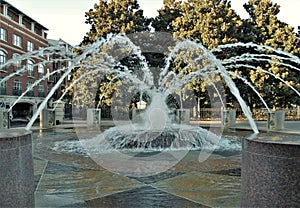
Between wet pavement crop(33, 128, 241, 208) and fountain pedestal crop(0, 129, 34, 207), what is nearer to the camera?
fountain pedestal crop(0, 129, 34, 207)

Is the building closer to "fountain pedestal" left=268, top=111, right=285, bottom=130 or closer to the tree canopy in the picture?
the tree canopy

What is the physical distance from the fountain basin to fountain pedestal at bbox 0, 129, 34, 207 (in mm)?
2716

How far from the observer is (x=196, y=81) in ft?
99.9

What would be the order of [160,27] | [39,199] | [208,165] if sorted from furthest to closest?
[160,27] < [208,165] < [39,199]

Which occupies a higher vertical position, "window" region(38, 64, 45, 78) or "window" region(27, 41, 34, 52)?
"window" region(27, 41, 34, 52)

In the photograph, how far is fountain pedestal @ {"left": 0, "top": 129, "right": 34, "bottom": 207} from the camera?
11.8 ft

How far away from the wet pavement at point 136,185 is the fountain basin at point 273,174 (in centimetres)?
163

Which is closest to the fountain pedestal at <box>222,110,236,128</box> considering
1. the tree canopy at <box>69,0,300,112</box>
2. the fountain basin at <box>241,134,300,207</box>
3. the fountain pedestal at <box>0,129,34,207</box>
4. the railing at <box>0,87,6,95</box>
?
the tree canopy at <box>69,0,300,112</box>

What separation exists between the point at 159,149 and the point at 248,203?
7200 mm

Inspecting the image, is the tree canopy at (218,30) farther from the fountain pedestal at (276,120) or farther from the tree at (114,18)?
the fountain pedestal at (276,120)

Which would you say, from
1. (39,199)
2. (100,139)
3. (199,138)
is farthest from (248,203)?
(100,139)

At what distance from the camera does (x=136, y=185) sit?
622 centimetres

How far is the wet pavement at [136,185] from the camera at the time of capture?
17.1ft

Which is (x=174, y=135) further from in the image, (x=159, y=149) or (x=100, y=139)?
(x=100, y=139)
